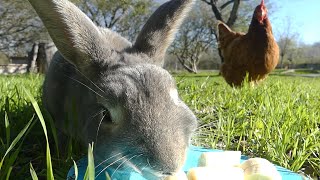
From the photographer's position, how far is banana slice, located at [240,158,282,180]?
67.0 inches

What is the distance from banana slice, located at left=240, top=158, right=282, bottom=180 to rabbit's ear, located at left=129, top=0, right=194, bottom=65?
1018mm

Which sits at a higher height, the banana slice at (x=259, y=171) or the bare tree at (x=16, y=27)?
the banana slice at (x=259, y=171)

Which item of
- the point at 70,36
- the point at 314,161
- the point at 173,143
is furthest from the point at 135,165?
the point at 314,161

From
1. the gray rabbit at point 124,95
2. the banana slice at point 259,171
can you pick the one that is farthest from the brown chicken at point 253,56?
the banana slice at point 259,171

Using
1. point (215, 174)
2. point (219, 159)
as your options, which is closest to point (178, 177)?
point (215, 174)

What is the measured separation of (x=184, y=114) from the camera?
189 cm

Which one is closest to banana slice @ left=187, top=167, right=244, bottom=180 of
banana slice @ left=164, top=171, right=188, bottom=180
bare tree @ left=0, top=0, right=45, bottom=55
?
banana slice @ left=164, top=171, right=188, bottom=180

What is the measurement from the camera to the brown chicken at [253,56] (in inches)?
280

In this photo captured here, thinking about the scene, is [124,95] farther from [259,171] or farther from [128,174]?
[259,171]

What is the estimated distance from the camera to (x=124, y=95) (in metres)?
1.85

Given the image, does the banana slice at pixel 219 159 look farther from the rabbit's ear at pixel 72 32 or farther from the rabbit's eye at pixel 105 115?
the rabbit's ear at pixel 72 32

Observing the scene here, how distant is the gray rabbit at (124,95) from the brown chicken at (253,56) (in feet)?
15.3

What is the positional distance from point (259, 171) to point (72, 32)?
4.16 feet

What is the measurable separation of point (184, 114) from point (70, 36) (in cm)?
83
